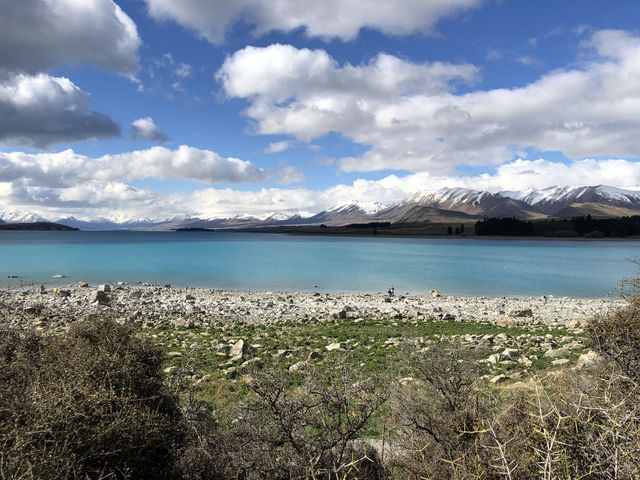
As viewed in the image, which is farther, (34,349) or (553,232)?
(553,232)

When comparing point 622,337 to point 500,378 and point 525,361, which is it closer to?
point 500,378

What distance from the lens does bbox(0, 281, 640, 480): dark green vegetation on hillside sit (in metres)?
3.73

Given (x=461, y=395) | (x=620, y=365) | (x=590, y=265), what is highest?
(x=620, y=365)

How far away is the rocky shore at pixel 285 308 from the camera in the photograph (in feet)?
79.4

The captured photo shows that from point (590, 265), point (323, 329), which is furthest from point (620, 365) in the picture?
point (590, 265)

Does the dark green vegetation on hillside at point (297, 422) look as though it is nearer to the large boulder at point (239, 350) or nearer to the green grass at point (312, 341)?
the green grass at point (312, 341)

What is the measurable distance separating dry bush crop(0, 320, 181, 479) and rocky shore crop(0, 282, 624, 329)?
14.9 meters

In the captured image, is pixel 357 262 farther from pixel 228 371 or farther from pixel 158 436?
pixel 158 436

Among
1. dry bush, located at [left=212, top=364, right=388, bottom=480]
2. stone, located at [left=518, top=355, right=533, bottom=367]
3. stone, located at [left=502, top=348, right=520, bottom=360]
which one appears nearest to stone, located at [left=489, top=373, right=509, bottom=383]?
stone, located at [left=518, top=355, right=533, bottom=367]

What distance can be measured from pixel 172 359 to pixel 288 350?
5031 mm

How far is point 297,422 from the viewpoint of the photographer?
5.65 meters

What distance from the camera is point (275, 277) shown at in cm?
5675

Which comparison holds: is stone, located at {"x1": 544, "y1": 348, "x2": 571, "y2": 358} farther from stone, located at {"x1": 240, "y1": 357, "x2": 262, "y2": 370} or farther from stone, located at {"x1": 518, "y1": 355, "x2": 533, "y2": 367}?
stone, located at {"x1": 240, "y1": 357, "x2": 262, "y2": 370}

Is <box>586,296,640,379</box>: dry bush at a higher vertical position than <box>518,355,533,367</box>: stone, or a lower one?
higher
